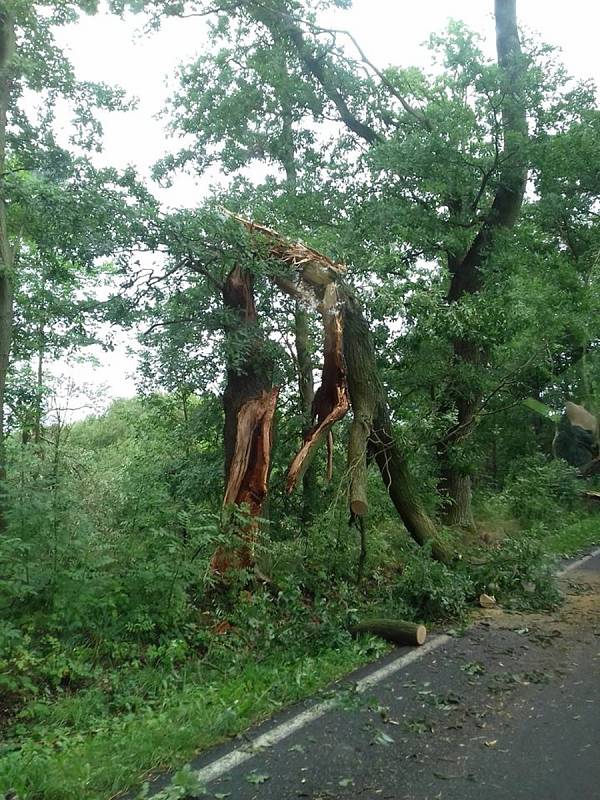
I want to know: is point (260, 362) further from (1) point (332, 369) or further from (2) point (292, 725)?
(2) point (292, 725)

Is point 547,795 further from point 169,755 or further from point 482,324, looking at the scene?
point 482,324

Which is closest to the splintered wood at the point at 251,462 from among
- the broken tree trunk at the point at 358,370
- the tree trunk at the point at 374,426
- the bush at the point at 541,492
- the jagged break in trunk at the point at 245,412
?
the jagged break in trunk at the point at 245,412

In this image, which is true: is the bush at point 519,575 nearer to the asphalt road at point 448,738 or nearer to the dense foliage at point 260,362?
the dense foliage at point 260,362

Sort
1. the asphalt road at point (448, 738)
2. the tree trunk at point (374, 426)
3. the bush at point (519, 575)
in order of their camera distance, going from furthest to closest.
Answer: the tree trunk at point (374, 426) → the bush at point (519, 575) → the asphalt road at point (448, 738)

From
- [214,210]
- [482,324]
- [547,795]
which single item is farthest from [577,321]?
[547,795]

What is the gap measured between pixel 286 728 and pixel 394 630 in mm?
2440

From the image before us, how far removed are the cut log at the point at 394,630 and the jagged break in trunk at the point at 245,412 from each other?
4.70 ft

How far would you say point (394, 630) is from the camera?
6957 millimetres

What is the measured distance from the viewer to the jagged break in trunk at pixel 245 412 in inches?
317

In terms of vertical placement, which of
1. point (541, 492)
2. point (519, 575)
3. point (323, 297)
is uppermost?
point (323, 297)

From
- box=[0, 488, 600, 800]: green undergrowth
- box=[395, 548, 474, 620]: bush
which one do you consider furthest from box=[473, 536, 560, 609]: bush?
box=[395, 548, 474, 620]: bush

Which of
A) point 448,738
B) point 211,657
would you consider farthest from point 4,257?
point 448,738

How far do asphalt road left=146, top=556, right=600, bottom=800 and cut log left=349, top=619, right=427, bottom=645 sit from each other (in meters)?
0.21

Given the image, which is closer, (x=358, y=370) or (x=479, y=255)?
(x=358, y=370)
